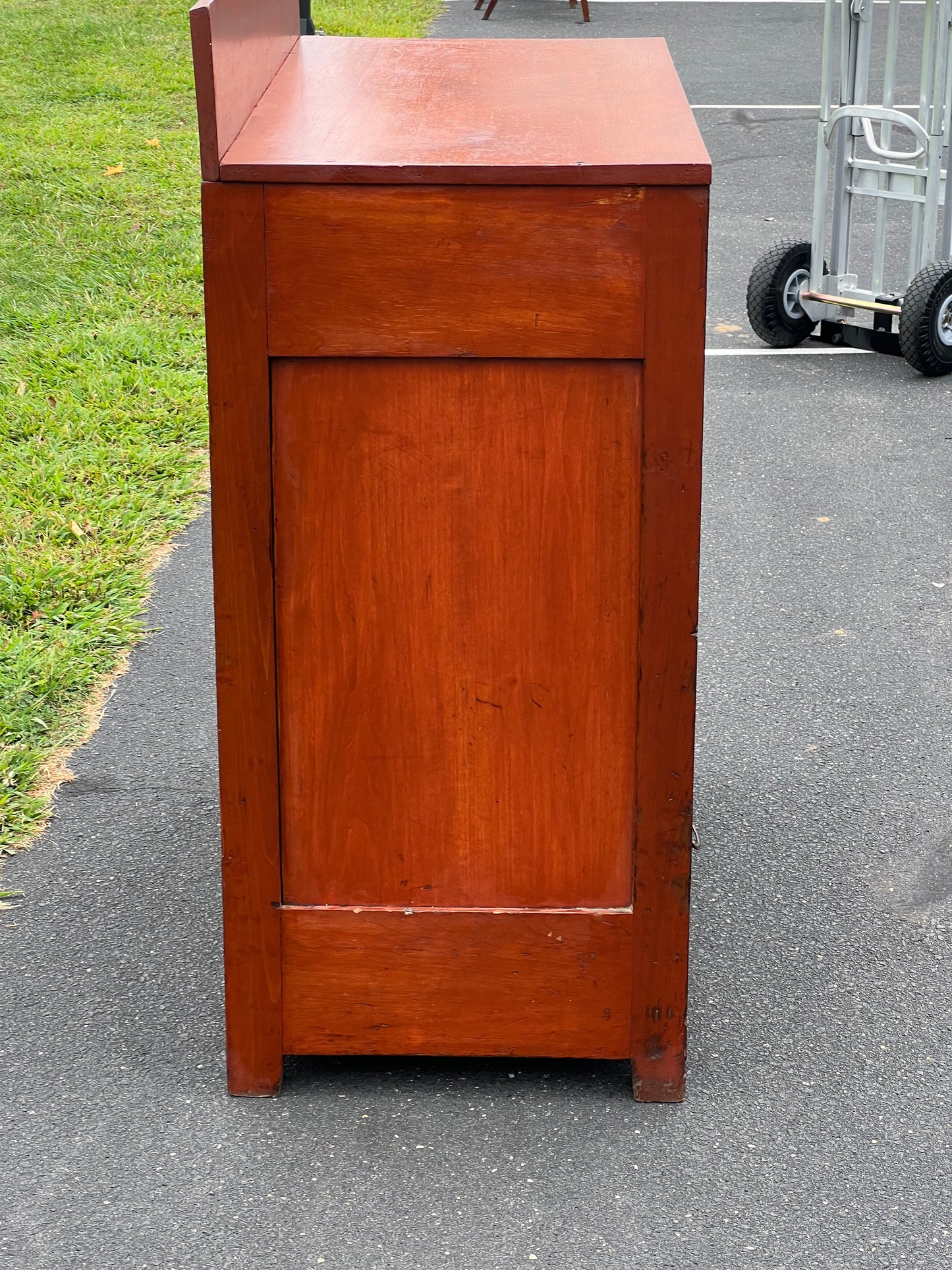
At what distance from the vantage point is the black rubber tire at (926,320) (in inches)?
235

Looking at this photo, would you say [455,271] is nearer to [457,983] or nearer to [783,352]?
[457,983]

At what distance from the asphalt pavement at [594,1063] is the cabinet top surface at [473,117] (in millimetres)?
1447

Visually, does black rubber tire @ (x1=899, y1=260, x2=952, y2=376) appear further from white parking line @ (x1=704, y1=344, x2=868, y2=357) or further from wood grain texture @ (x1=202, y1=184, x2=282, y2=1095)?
wood grain texture @ (x1=202, y1=184, x2=282, y2=1095)

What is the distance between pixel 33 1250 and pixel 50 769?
1484 mm

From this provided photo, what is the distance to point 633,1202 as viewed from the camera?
236cm

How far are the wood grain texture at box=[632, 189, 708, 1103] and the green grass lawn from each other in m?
1.48

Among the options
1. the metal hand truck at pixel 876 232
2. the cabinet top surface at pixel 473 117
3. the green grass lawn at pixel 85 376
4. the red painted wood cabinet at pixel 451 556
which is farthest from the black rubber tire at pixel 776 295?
the red painted wood cabinet at pixel 451 556

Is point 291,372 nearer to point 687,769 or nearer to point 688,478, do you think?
point 688,478

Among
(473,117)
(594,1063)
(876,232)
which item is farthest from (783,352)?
(594,1063)

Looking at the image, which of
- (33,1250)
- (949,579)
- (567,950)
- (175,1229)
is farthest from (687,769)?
(949,579)

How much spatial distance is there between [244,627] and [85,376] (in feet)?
12.7

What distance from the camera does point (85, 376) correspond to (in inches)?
234

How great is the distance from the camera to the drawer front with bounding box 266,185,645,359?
2.16m

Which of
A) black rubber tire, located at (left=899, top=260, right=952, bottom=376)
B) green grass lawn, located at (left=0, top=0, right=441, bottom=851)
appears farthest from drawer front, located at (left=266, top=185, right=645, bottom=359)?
black rubber tire, located at (left=899, top=260, right=952, bottom=376)
